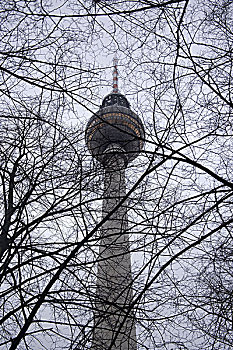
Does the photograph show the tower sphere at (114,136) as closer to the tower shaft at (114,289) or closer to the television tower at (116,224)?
the television tower at (116,224)

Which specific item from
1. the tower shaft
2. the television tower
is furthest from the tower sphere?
the tower shaft

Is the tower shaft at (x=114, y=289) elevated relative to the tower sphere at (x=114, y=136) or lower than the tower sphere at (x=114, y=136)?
lower

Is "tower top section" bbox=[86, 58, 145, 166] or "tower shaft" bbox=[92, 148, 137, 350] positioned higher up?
"tower top section" bbox=[86, 58, 145, 166]

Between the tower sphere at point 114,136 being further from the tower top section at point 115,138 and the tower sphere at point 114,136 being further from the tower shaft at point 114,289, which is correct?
the tower shaft at point 114,289

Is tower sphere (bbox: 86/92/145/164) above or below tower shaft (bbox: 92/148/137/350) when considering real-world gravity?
above

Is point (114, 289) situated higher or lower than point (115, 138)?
lower

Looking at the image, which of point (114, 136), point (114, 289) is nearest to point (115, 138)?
point (114, 136)

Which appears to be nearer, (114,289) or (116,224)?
(114,289)

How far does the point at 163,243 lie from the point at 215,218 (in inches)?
21.5

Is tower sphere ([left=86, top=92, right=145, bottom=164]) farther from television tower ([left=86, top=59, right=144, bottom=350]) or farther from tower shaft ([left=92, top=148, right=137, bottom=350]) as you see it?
tower shaft ([left=92, top=148, right=137, bottom=350])

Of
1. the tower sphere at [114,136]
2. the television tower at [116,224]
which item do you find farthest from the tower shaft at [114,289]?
the tower sphere at [114,136]

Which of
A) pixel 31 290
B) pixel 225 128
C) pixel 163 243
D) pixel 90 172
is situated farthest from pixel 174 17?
pixel 31 290

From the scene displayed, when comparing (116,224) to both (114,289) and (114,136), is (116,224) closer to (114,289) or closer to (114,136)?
(114,289)

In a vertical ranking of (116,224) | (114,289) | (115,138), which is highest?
(115,138)
